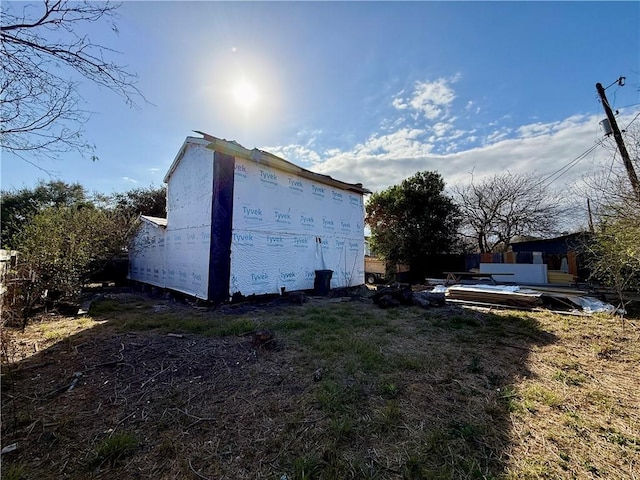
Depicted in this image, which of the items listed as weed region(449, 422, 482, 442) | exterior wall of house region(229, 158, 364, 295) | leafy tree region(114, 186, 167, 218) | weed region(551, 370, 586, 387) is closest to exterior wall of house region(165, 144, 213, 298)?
exterior wall of house region(229, 158, 364, 295)

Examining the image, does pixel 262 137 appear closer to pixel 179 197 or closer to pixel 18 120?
pixel 179 197

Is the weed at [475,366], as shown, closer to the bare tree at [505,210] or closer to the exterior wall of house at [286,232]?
the exterior wall of house at [286,232]

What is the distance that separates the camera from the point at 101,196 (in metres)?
17.2

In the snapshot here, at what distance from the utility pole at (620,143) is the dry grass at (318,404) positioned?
101 inches

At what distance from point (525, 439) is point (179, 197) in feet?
32.6

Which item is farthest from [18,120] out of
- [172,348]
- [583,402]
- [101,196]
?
[101,196]

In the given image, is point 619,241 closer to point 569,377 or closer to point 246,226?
point 569,377

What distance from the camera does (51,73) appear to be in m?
2.45

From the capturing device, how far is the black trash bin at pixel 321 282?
29.4ft

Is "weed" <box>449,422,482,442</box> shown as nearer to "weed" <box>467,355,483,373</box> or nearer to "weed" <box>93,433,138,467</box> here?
"weed" <box>467,355,483,373</box>

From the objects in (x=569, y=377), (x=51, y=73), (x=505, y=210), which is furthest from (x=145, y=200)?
(x=505, y=210)

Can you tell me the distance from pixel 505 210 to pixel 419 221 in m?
6.53

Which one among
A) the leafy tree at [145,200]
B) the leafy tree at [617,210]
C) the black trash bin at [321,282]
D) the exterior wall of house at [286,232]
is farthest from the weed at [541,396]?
the leafy tree at [145,200]

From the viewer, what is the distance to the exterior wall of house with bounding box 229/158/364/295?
288 inches
